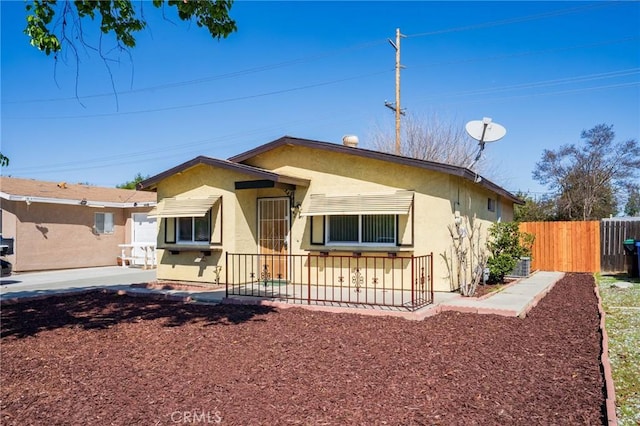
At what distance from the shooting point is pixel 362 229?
35.0 feet

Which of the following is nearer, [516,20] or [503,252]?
[503,252]

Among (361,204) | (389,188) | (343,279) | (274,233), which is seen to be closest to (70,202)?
(274,233)

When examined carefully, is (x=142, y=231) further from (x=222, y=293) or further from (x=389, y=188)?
(x=389, y=188)

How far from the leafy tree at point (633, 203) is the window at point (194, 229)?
28.4m

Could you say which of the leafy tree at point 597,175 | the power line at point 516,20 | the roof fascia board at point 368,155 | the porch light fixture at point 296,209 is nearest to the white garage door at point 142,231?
the roof fascia board at point 368,155

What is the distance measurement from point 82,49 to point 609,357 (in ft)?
26.2

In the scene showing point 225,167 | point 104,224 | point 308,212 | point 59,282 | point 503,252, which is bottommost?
point 59,282

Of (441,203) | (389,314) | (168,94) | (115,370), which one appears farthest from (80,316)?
(168,94)

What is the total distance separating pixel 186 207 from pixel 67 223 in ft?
30.3

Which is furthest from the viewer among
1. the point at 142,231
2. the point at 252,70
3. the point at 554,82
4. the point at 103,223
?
the point at 252,70

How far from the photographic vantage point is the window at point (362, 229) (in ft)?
34.1

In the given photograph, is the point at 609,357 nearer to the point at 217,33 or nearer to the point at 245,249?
the point at 217,33

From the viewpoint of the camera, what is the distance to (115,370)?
200 inches

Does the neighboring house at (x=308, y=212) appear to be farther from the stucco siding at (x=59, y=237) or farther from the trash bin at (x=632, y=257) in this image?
the stucco siding at (x=59, y=237)
